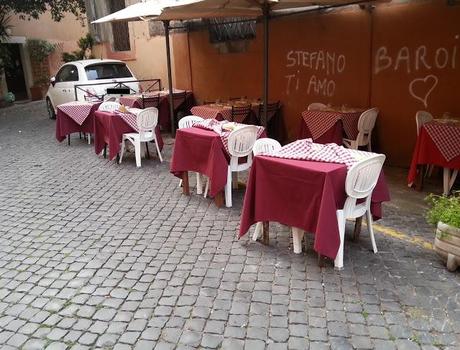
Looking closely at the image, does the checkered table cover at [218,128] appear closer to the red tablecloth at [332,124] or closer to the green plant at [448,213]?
the red tablecloth at [332,124]

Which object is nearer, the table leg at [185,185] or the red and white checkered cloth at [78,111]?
the table leg at [185,185]

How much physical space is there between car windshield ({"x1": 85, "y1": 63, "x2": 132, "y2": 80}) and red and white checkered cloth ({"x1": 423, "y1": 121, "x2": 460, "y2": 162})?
850 cm

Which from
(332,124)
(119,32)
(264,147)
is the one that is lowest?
(332,124)

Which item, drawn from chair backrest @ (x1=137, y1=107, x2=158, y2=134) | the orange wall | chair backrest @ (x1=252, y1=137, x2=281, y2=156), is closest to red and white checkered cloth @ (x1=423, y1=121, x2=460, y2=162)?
the orange wall

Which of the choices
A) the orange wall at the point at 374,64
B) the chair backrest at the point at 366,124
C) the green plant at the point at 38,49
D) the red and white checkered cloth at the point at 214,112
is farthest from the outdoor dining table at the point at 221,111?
the green plant at the point at 38,49

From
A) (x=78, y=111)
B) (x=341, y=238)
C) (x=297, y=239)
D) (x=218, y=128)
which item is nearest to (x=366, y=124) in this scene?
(x=218, y=128)

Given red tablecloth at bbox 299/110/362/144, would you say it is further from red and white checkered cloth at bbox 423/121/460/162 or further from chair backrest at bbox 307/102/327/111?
red and white checkered cloth at bbox 423/121/460/162

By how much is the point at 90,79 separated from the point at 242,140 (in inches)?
291

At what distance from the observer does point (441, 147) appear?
5.25 meters

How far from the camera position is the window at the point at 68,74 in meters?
11.6

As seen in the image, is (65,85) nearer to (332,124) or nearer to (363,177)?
(332,124)

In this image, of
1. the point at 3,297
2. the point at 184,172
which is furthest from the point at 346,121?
the point at 3,297

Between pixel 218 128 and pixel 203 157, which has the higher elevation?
pixel 218 128

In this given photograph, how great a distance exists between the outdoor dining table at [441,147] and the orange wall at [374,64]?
0.92 metres
